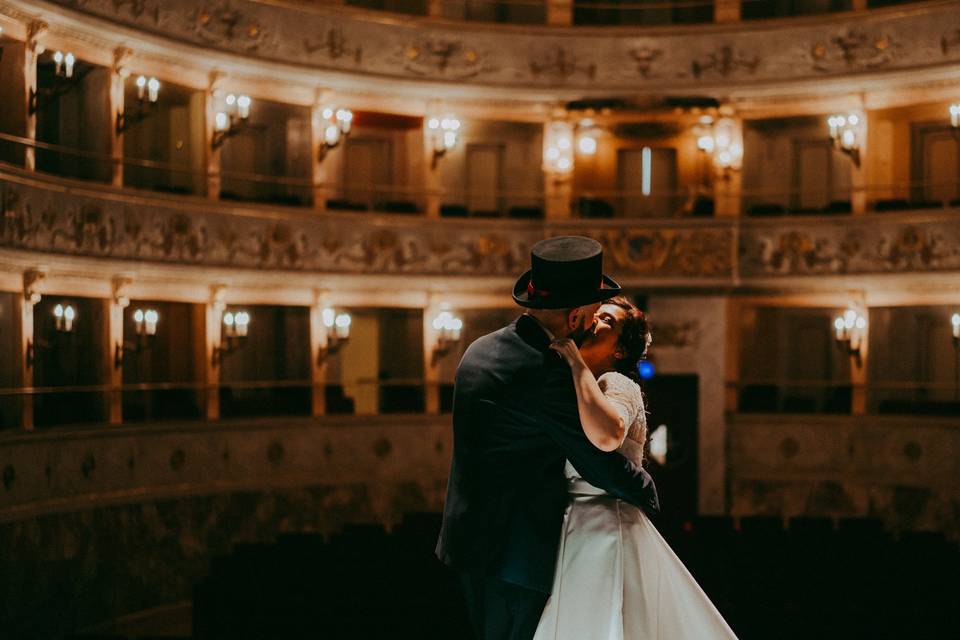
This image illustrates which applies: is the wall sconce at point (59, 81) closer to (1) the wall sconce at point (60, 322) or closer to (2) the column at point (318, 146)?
(1) the wall sconce at point (60, 322)

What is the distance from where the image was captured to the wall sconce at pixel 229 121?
21594 millimetres

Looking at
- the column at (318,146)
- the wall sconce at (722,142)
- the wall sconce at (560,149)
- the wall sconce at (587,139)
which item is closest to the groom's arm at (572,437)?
the column at (318,146)

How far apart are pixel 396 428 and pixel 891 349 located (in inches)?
364

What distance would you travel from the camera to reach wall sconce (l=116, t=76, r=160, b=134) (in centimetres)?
1994

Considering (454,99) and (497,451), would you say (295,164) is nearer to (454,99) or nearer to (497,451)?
(454,99)

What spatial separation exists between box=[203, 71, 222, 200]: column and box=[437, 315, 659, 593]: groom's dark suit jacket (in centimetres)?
1735

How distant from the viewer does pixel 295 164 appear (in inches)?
926

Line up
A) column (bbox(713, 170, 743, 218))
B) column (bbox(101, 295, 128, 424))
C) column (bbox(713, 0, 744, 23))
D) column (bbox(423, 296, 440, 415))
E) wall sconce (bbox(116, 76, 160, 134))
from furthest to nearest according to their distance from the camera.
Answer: column (bbox(713, 0, 744, 23))
column (bbox(423, 296, 440, 415))
column (bbox(713, 170, 743, 218))
wall sconce (bbox(116, 76, 160, 134))
column (bbox(101, 295, 128, 424))

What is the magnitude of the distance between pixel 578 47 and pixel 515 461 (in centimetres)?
2000

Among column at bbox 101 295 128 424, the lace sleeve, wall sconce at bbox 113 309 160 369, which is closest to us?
the lace sleeve

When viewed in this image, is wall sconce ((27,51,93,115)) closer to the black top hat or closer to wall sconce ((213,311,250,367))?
wall sconce ((213,311,250,367))

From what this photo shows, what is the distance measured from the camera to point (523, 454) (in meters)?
5.07

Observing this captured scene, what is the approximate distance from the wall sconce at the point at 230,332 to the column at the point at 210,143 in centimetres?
205

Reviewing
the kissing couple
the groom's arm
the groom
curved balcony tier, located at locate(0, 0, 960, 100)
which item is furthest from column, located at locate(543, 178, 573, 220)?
the groom's arm
